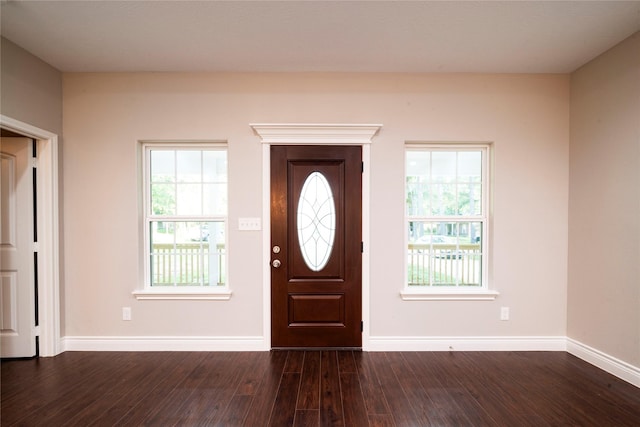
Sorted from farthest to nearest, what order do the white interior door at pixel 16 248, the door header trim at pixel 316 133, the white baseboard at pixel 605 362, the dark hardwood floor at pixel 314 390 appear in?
the door header trim at pixel 316 133
the white interior door at pixel 16 248
the white baseboard at pixel 605 362
the dark hardwood floor at pixel 314 390

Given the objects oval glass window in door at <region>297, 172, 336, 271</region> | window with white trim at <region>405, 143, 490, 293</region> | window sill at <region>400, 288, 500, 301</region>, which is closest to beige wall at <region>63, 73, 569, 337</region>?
window sill at <region>400, 288, 500, 301</region>

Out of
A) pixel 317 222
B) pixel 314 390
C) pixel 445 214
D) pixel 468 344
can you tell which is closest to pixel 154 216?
pixel 317 222

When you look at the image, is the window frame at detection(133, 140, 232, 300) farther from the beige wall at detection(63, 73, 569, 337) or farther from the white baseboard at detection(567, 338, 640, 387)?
the white baseboard at detection(567, 338, 640, 387)

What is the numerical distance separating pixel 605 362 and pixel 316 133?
3308 millimetres

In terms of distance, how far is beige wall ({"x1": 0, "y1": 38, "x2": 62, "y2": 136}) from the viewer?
A: 2.29 m

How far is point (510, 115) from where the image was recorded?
280cm

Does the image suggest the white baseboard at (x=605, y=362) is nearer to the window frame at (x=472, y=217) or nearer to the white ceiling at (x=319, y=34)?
the window frame at (x=472, y=217)

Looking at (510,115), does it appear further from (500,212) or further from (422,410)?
(422,410)

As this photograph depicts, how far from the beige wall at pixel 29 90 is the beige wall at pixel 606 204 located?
5106 millimetres

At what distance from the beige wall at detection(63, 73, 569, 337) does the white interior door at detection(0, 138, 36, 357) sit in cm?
27

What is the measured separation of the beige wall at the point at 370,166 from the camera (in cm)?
279

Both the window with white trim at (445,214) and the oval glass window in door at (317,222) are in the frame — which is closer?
the oval glass window in door at (317,222)

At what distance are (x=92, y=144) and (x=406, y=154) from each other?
10.5 ft

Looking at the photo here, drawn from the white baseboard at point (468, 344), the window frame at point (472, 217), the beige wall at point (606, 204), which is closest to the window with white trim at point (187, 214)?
the white baseboard at point (468, 344)
